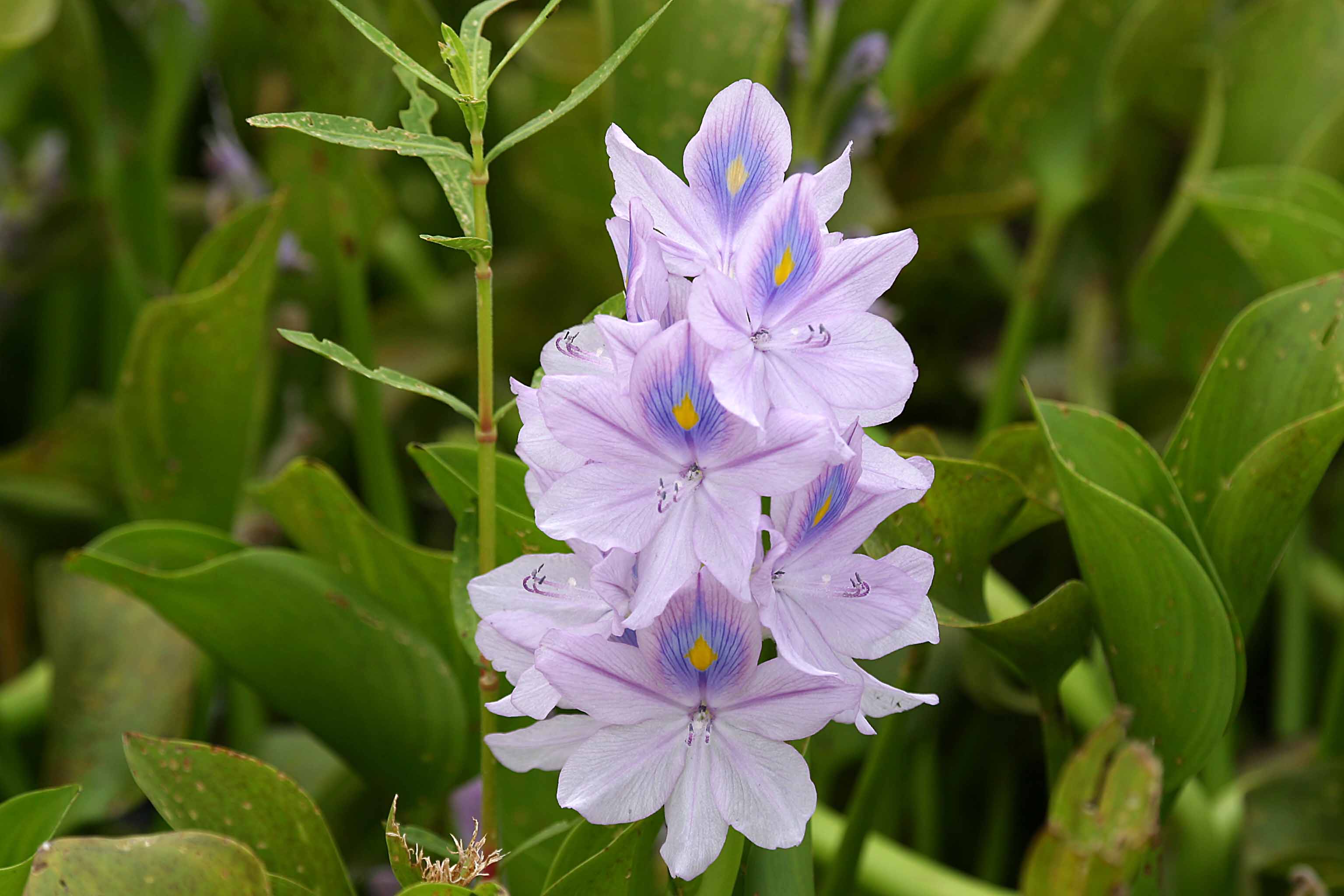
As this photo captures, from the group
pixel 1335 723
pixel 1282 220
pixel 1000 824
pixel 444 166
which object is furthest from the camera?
pixel 1000 824

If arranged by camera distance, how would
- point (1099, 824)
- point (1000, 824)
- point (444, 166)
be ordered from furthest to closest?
point (1000, 824) → point (444, 166) → point (1099, 824)

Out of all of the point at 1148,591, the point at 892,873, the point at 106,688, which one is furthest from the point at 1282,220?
the point at 106,688

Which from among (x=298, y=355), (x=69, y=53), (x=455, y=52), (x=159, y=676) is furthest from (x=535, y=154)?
(x=455, y=52)

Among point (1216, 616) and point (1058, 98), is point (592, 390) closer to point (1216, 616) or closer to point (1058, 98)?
point (1216, 616)

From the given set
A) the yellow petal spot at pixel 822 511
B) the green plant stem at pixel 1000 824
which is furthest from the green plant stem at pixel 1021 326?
the yellow petal spot at pixel 822 511

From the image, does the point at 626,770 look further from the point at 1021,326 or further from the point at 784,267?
the point at 1021,326

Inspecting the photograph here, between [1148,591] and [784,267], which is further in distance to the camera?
[1148,591]
